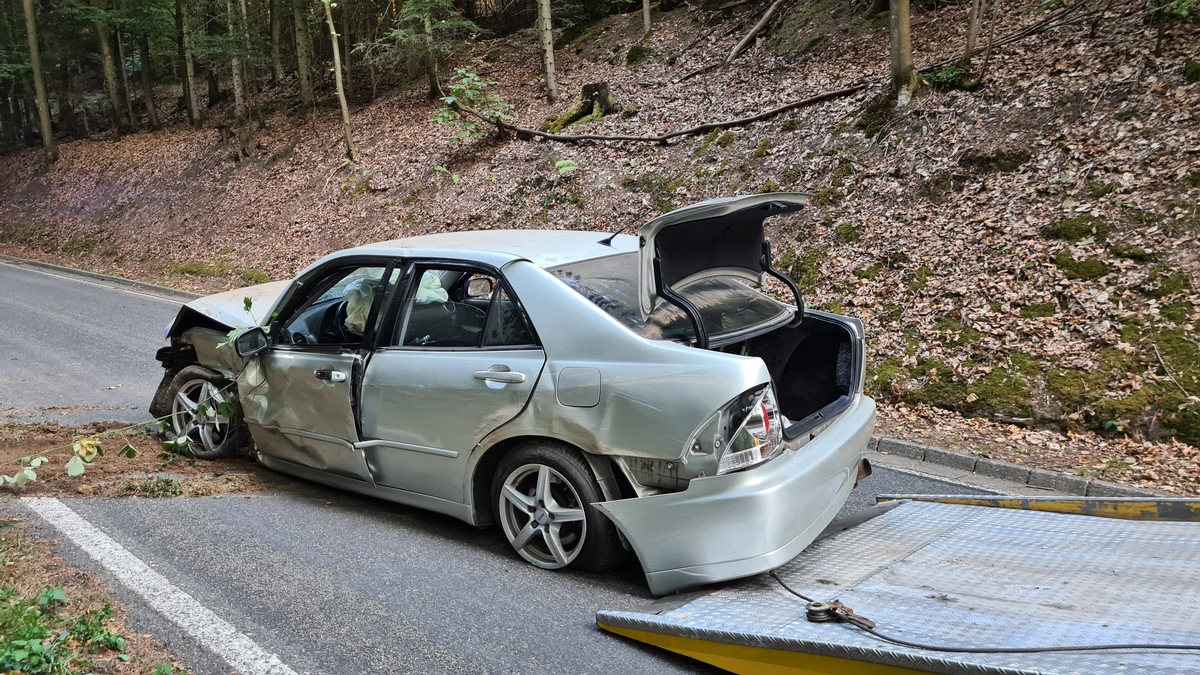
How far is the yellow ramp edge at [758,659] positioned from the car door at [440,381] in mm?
1315

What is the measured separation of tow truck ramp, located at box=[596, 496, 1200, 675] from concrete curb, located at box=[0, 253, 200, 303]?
44.8 feet

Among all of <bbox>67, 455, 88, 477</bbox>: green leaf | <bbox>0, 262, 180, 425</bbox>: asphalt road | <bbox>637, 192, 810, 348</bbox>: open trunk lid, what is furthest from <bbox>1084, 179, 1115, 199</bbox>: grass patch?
<bbox>0, 262, 180, 425</bbox>: asphalt road

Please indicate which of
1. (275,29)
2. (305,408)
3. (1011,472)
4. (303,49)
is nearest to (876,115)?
(1011,472)

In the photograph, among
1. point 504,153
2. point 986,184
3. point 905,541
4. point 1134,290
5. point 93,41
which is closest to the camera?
point 905,541

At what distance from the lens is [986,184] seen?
10.0 meters

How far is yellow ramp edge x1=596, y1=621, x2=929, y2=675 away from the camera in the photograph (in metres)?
2.70

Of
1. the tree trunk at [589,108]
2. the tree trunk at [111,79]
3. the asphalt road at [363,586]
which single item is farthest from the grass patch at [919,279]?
the tree trunk at [111,79]

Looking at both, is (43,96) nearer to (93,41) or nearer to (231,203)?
(93,41)

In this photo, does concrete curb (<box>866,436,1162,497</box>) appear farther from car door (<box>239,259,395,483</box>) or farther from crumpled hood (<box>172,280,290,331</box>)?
crumpled hood (<box>172,280,290,331</box>)

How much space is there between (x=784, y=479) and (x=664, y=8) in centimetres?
2056

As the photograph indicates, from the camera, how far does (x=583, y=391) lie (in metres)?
3.78

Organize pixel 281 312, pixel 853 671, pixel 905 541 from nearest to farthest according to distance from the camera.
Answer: pixel 853 671, pixel 905 541, pixel 281 312

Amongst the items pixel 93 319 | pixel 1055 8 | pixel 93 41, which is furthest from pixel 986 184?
pixel 93 41

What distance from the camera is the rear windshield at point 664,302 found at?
3.90 m
